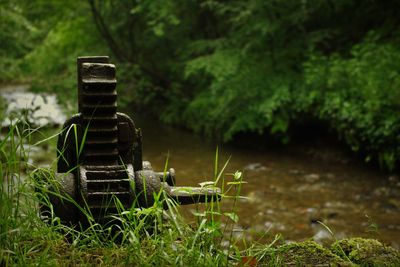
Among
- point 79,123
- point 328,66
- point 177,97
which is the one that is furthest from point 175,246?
point 177,97

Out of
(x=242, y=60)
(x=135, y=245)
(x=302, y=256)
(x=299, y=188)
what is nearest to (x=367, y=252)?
(x=302, y=256)

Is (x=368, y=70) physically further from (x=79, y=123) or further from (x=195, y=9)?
(x=79, y=123)

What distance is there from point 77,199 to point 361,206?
227 inches

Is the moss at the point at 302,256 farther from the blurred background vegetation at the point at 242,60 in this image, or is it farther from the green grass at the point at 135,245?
the blurred background vegetation at the point at 242,60

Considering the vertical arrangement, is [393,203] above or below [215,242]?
below

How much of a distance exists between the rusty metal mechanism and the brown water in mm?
3207

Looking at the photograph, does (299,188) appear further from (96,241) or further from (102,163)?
(96,241)

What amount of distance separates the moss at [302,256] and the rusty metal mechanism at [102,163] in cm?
35

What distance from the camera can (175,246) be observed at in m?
2.25

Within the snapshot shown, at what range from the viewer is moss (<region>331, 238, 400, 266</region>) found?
2.13m

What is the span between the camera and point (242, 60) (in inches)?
426

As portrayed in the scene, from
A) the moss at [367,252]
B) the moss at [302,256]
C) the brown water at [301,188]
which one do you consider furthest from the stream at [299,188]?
the moss at [302,256]

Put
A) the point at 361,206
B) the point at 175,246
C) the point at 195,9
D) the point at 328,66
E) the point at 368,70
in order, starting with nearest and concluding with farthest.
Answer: the point at 175,246, the point at 361,206, the point at 368,70, the point at 328,66, the point at 195,9

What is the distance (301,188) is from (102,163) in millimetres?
6136
